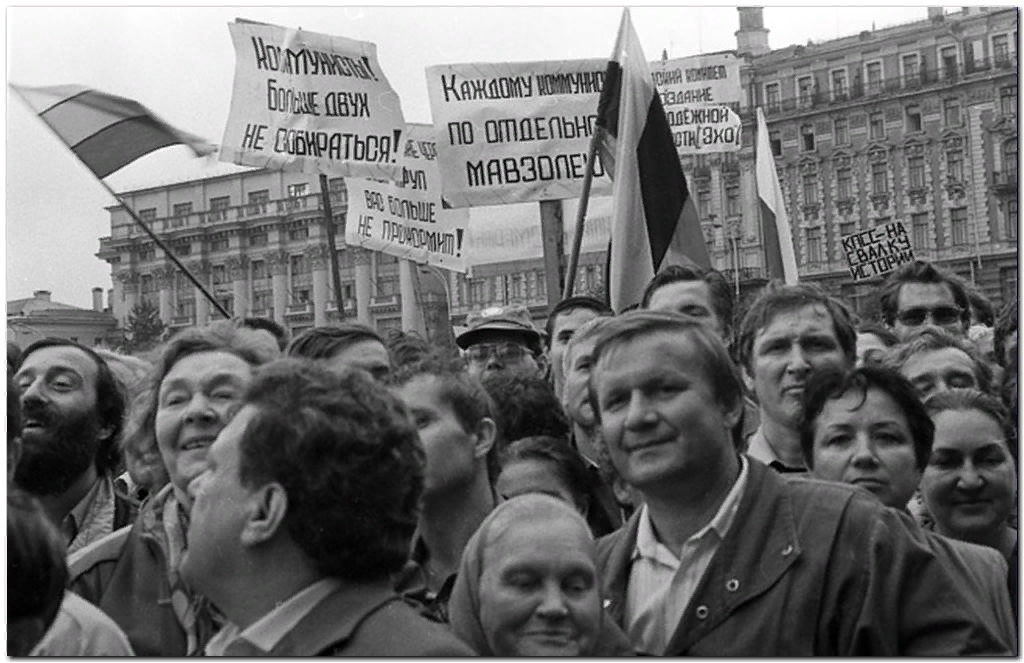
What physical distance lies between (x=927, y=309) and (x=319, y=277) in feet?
75.0

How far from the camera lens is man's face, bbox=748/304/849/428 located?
412 centimetres

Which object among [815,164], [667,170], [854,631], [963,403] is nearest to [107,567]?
[854,631]

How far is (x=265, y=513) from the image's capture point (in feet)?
7.84

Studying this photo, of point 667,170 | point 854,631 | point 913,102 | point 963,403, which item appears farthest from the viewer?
point 913,102

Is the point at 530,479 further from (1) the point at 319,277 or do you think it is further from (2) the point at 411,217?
(1) the point at 319,277

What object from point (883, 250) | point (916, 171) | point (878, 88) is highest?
point (878, 88)

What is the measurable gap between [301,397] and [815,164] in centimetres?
1797

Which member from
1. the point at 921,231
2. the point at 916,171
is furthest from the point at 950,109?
the point at 916,171

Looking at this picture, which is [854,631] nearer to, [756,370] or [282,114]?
[756,370]

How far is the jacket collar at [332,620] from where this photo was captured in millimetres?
2297

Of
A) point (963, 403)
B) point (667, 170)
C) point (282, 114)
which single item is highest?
point (282, 114)

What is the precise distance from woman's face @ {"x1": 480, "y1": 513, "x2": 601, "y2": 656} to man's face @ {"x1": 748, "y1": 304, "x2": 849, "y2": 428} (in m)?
1.46

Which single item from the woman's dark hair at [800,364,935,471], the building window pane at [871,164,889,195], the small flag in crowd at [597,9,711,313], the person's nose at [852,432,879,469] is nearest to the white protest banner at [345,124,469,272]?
the small flag in crowd at [597,9,711,313]

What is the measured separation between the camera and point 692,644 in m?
2.68
